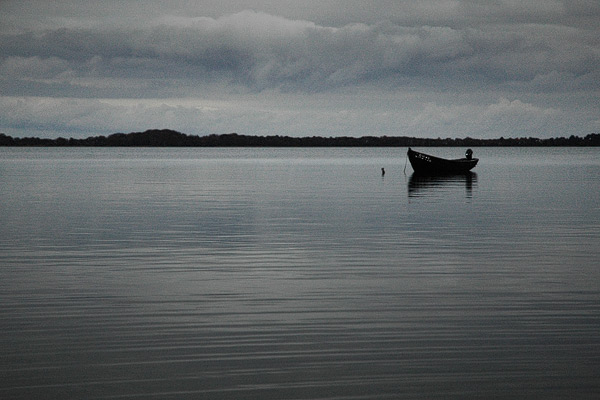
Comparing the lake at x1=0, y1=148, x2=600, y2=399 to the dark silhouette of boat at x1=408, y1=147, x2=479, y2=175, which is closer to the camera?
the lake at x1=0, y1=148, x2=600, y2=399

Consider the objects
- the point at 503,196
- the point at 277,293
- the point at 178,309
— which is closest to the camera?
the point at 178,309

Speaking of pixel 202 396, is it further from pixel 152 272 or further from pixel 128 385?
pixel 152 272

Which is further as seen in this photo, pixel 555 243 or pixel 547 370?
pixel 555 243

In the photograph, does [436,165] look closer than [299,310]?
No

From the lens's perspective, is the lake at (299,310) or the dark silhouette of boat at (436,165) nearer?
the lake at (299,310)

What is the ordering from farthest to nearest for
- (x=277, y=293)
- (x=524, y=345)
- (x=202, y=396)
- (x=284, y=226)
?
(x=284, y=226) → (x=277, y=293) → (x=524, y=345) → (x=202, y=396)

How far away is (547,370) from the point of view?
10078mm

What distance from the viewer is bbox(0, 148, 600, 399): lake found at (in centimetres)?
966

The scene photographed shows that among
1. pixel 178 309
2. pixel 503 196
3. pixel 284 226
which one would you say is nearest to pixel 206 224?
pixel 284 226

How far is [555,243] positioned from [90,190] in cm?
3645

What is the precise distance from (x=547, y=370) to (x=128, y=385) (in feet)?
17.9

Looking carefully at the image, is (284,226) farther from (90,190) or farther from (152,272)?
(90,190)

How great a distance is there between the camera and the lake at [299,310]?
966cm

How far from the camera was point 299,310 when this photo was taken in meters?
13.7
